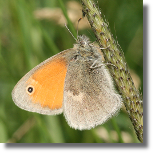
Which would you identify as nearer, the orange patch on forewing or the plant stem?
the plant stem

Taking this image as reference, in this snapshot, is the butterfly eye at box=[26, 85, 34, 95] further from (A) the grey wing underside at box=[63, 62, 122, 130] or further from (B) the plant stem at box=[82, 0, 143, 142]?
(B) the plant stem at box=[82, 0, 143, 142]

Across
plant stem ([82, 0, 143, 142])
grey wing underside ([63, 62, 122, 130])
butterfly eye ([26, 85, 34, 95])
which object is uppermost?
plant stem ([82, 0, 143, 142])

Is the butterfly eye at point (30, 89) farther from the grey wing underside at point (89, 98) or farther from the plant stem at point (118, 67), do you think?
the plant stem at point (118, 67)

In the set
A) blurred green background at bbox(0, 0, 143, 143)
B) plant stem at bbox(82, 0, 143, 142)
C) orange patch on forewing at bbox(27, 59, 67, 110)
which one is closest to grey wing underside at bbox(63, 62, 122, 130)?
orange patch on forewing at bbox(27, 59, 67, 110)

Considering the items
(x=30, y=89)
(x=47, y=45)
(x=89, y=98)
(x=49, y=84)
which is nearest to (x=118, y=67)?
(x=89, y=98)

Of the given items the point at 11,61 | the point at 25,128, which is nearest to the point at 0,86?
the point at 11,61

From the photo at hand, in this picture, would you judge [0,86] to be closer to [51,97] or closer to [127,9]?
[51,97]
